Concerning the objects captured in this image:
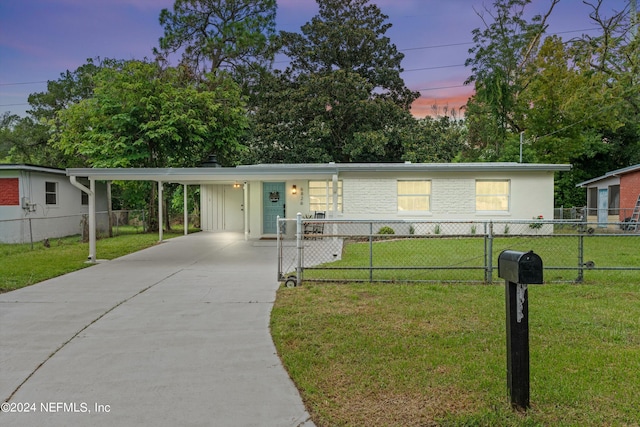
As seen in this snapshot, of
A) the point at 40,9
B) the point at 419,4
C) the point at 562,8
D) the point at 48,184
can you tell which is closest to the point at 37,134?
the point at 40,9

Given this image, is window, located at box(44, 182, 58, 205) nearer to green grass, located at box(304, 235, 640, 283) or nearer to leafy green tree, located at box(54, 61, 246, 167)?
leafy green tree, located at box(54, 61, 246, 167)

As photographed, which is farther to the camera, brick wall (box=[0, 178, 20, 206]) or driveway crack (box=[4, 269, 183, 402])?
brick wall (box=[0, 178, 20, 206])

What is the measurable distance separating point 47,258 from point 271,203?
8.04 m

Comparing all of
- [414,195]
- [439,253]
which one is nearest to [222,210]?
[414,195]

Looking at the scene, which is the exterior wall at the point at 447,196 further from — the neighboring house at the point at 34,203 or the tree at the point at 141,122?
the neighboring house at the point at 34,203

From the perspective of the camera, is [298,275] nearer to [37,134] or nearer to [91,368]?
[91,368]

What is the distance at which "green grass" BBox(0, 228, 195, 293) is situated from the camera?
838cm

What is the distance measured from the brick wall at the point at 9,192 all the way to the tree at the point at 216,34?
563 inches

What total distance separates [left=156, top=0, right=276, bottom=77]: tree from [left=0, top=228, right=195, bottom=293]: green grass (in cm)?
1614

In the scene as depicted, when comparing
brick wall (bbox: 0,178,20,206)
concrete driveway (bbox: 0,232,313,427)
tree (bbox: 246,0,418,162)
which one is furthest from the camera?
tree (bbox: 246,0,418,162)

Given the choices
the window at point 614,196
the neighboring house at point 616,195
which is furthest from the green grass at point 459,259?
the window at point 614,196

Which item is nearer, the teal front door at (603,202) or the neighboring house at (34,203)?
the neighboring house at (34,203)

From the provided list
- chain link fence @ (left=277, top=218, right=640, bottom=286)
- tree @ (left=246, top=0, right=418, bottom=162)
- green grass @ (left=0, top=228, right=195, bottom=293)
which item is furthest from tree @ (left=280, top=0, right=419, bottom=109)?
green grass @ (left=0, top=228, right=195, bottom=293)

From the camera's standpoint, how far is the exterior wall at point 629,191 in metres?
20.2
